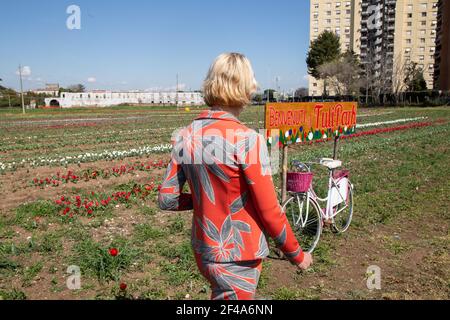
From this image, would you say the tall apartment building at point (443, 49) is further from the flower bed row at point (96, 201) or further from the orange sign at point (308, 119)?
the flower bed row at point (96, 201)

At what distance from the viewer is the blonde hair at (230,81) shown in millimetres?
2006

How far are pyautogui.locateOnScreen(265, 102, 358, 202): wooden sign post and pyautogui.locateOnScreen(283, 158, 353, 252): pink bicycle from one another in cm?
24

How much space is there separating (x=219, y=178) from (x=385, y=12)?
108 metres

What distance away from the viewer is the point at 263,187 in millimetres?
1970

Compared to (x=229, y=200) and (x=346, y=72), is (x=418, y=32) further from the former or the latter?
(x=229, y=200)

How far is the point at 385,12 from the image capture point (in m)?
94.9

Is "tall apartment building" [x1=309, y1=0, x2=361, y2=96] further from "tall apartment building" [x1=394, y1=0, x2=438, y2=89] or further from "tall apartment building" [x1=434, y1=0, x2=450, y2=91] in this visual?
"tall apartment building" [x1=434, y1=0, x2=450, y2=91]

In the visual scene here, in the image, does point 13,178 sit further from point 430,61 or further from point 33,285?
point 430,61

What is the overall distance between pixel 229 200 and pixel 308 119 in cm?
330

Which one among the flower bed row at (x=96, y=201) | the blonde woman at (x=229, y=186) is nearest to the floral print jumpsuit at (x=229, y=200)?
the blonde woman at (x=229, y=186)

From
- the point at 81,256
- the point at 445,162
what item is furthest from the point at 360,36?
the point at 81,256

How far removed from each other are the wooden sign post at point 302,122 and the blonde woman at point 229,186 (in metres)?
2.33

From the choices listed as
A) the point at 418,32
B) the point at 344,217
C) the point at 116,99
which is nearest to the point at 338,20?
the point at 418,32

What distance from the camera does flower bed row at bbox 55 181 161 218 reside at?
6629 millimetres
